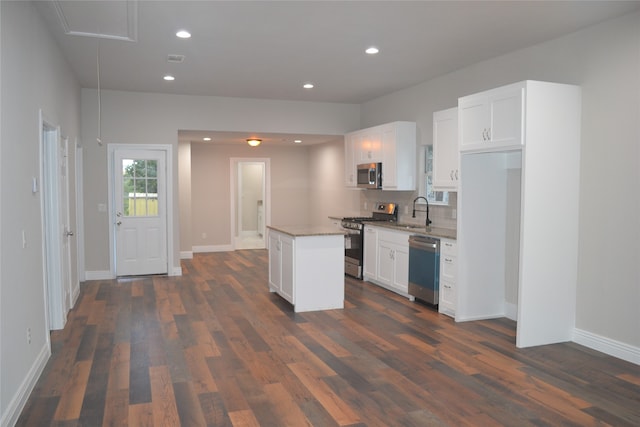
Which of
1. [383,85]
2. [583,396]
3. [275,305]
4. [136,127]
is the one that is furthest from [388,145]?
[583,396]

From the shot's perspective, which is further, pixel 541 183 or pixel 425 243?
pixel 425 243

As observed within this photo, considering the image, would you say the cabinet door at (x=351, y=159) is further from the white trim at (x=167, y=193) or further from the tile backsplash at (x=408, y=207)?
the white trim at (x=167, y=193)

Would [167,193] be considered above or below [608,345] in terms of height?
above

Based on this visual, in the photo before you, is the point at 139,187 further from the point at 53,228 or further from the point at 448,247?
the point at 448,247

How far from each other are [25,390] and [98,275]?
174 inches

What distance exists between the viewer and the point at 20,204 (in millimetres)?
3387

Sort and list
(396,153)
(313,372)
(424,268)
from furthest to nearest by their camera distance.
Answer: (396,153)
(424,268)
(313,372)

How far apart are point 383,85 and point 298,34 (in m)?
2.60

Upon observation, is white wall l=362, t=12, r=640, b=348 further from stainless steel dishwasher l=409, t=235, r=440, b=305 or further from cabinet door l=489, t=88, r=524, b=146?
stainless steel dishwasher l=409, t=235, r=440, b=305

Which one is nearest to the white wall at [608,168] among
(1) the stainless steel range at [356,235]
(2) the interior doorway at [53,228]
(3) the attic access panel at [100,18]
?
(1) the stainless steel range at [356,235]

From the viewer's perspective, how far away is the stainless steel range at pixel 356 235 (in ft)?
24.1

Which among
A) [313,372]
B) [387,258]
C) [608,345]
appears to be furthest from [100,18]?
[608,345]

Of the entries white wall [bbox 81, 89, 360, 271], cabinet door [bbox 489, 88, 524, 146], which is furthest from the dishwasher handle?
white wall [bbox 81, 89, 360, 271]

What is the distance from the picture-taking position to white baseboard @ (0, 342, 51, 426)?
9.51 feet
